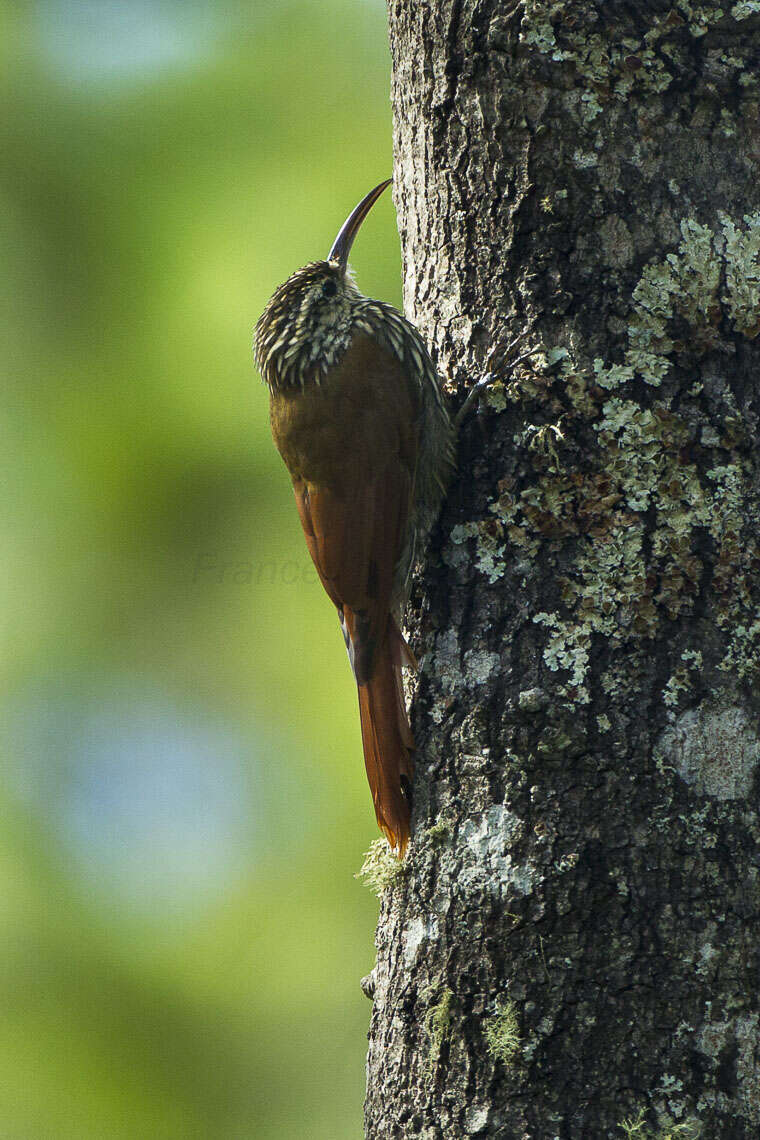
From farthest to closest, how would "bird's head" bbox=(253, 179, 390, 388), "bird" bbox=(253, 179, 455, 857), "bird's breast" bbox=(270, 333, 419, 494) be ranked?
"bird's head" bbox=(253, 179, 390, 388) → "bird's breast" bbox=(270, 333, 419, 494) → "bird" bbox=(253, 179, 455, 857)

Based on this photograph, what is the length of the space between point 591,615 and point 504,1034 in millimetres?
624

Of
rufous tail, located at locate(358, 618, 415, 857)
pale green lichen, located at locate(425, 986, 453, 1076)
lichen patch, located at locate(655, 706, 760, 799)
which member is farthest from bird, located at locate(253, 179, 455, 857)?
lichen patch, located at locate(655, 706, 760, 799)

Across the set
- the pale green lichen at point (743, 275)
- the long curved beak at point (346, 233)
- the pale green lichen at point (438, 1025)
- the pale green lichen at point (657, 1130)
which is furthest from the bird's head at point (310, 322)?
the pale green lichen at point (657, 1130)

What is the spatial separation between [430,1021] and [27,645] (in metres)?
2.72

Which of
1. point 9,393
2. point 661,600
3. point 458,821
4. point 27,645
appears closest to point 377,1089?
point 458,821

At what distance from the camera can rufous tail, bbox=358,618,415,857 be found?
184cm

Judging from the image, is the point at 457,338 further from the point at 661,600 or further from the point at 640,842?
the point at 640,842

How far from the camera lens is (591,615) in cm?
167

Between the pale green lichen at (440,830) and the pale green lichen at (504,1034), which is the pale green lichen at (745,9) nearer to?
the pale green lichen at (440,830)

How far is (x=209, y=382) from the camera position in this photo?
4.04 metres

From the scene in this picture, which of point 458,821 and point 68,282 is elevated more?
point 68,282

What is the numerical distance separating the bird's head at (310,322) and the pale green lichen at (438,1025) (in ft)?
4.41

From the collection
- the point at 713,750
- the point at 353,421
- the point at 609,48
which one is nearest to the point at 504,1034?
the point at 713,750

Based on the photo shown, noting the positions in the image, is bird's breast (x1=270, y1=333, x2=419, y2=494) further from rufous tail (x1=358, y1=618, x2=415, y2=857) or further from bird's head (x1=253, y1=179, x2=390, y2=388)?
rufous tail (x1=358, y1=618, x2=415, y2=857)
